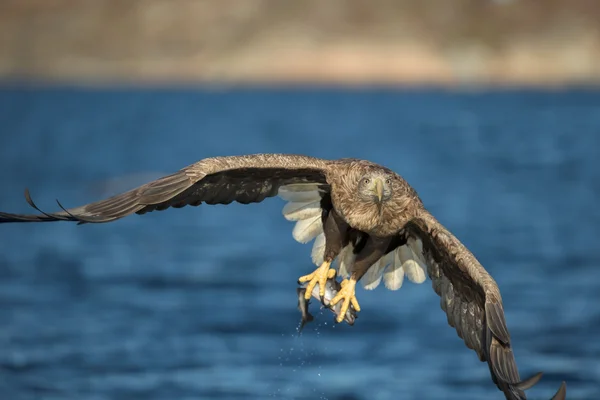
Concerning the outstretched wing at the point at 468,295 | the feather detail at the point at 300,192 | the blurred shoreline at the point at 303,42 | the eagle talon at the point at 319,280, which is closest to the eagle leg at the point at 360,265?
the eagle talon at the point at 319,280

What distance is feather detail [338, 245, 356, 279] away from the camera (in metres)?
11.0

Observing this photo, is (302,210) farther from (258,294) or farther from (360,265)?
(258,294)

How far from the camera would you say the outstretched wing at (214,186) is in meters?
9.64

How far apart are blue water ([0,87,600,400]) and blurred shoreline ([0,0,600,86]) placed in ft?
Result: 247

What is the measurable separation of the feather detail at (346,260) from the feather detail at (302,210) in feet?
1.30

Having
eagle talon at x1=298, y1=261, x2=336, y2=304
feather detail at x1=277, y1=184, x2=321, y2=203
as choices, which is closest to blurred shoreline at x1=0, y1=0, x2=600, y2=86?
feather detail at x1=277, y1=184, x2=321, y2=203

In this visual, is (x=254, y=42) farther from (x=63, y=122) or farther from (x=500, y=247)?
(x=500, y=247)

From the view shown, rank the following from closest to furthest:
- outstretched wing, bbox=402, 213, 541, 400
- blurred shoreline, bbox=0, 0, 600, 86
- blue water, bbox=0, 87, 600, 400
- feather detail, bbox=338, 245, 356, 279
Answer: outstretched wing, bbox=402, 213, 541, 400, feather detail, bbox=338, 245, 356, 279, blue water, bbox=0, 87, 600, 400, blurred shoreline, bbox=0, 0, 600, 86

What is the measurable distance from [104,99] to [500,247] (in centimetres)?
9853

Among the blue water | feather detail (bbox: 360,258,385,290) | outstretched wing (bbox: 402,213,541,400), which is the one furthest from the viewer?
the blue water

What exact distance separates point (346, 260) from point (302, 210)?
0.56 meters

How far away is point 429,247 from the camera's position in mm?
10727

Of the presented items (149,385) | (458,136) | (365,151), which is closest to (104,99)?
(458,136)

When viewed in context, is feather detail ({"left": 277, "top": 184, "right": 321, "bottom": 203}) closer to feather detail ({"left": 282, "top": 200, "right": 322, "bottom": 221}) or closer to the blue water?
feather detail ({"left": 282, "top": 200, "right": 322, "bottom": 221})
